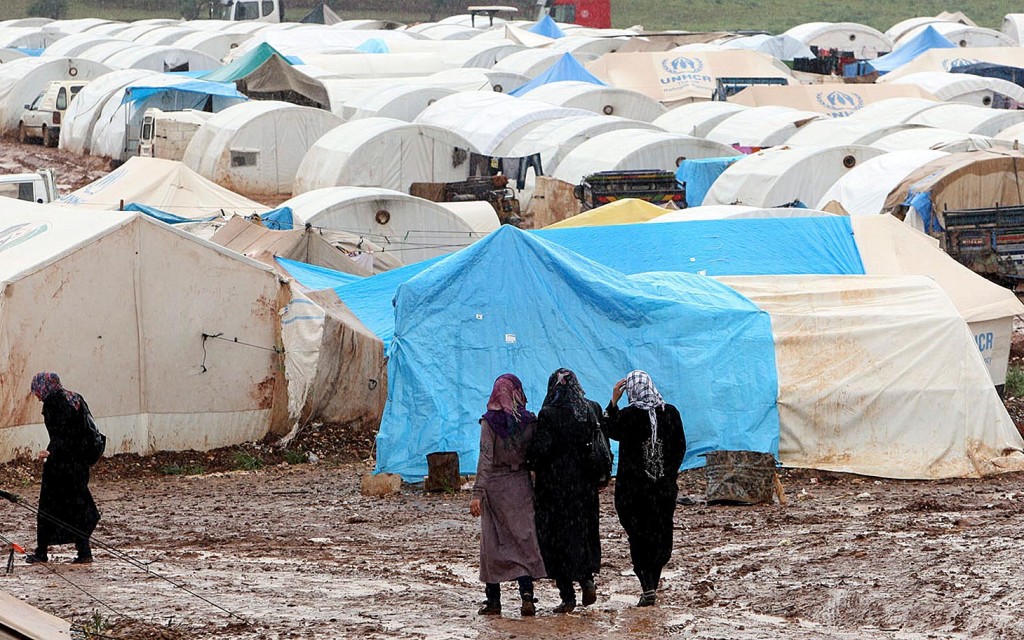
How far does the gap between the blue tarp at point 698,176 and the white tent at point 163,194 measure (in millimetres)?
7212

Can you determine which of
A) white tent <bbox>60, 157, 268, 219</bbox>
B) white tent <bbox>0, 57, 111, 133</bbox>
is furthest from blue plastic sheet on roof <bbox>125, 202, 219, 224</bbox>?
white tent <bbox>0, 57, 111, 133</bbox>

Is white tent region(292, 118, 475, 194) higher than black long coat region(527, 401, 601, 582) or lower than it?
higher

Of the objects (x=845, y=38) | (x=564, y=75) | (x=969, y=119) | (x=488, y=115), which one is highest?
(x=845, y=38)

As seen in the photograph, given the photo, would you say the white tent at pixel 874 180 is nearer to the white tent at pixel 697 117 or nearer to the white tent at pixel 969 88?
the white tent at pixel 697 117

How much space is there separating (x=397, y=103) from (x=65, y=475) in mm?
29560

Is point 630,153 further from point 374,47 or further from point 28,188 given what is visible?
point 374,47

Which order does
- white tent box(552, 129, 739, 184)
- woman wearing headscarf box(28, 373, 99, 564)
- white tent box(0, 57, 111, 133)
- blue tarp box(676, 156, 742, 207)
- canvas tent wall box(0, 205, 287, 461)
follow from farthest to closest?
white tent box(0, 57, 111, 133) → white tent box(552, 129, 739, 184) → blue tarp box(676, 156, 742, 207) → canvas tent wall box(0, 205, 287, 461) → woman wearing headscarf box(28, 373, 99, 564)

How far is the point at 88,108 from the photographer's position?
123 ft

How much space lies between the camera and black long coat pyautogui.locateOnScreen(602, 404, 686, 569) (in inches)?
312

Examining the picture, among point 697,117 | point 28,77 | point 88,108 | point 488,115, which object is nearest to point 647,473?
point 488,115

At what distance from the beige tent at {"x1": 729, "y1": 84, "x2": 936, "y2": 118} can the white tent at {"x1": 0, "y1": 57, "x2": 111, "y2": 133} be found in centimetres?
1840

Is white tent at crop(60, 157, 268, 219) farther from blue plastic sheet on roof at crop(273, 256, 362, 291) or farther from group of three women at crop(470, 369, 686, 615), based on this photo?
group of three women at crop(470, 369, 686, 615)

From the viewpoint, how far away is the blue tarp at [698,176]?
1002 inches

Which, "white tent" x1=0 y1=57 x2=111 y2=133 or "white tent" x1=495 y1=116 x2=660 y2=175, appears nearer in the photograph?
"white tent" x1=495 y1=116 x2=660 y2=175
